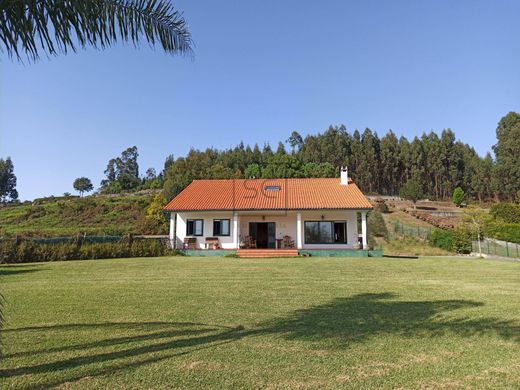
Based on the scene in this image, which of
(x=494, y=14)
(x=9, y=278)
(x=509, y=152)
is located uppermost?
(x=509, y=152)

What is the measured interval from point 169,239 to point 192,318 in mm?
17405

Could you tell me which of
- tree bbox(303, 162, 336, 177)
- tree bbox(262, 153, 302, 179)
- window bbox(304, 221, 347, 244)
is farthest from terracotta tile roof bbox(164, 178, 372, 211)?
tree bbox(303, 162, 336, 177)

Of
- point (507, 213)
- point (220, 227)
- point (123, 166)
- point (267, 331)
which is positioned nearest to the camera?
point (267, 331)

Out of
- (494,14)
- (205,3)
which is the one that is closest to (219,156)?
(494,14)

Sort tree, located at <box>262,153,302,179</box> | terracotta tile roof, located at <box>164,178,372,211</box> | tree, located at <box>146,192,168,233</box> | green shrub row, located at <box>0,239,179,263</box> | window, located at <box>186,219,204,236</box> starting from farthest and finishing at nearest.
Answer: tree, located at <box>262,153,302,179</box> → tree, located at <box>146,192,168,233</box> → window, located at <box>186,219,204,236</box> → terracotta tile roof, located at <box>164,178,372,211</box> → green shrub row, located at <box>0,239,179,263</box>

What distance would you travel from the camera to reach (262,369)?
3496 mm

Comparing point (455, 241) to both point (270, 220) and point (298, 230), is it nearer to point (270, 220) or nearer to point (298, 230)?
point (298, 230)

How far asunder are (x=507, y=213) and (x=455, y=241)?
38.1 feet

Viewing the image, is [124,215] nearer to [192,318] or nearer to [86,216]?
[86,216]

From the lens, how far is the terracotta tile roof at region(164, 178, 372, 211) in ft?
73.1

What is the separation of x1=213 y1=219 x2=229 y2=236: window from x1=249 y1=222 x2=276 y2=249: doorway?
161 centimetres

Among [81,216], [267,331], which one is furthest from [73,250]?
[81,216]

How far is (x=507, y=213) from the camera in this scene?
30859 millimetres

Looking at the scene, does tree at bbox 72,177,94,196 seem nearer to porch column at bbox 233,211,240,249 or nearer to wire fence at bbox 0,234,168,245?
wire fence at bbox 0,234,168,245
